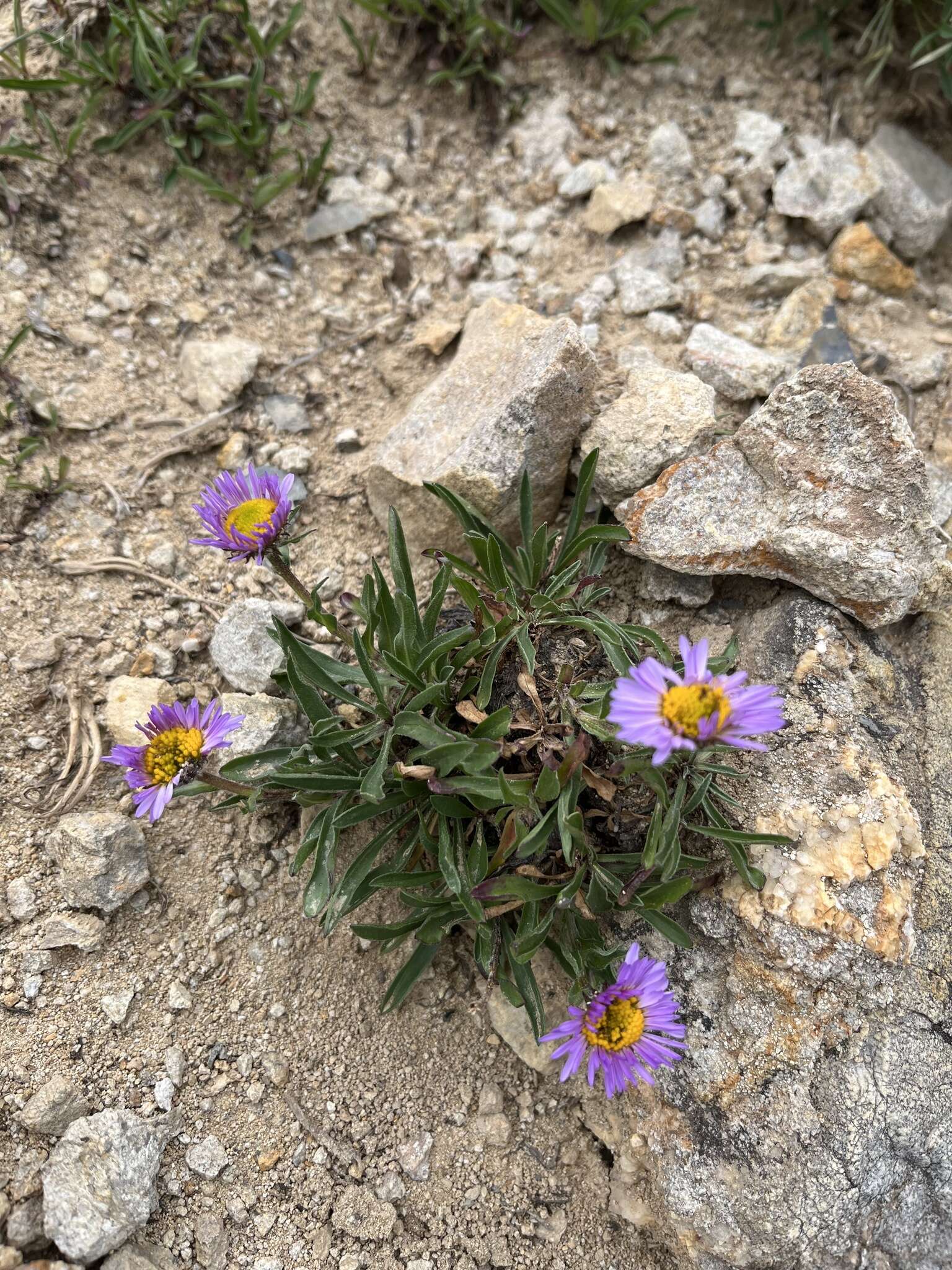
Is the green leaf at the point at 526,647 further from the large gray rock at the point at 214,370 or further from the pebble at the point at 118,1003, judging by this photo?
the large gray rock at the point at 214,370

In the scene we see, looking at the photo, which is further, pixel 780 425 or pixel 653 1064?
pixel 780 425

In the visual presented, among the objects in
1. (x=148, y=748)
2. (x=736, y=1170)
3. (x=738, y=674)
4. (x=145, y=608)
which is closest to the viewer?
(x=738, y=674)

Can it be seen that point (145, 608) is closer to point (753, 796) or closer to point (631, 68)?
point (753, 796)

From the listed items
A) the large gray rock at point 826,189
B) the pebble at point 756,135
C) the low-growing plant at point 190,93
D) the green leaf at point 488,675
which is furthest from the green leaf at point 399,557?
the pebble at point 756,135

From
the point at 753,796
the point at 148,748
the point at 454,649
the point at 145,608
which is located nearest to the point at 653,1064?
the point at 753,796

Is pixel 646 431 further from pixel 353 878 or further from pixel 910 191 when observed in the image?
pixel 910 191

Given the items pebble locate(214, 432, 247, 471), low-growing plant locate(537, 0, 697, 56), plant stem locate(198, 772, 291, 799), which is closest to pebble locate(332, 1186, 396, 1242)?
plant stem locate(198, 772, 291, 799)

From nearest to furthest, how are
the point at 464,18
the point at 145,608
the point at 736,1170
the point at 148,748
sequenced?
the point at 736,1170, the point at 148,748, the point at 145,608, the point at 464,18

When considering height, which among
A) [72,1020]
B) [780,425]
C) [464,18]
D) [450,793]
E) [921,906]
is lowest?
[72,1020]
